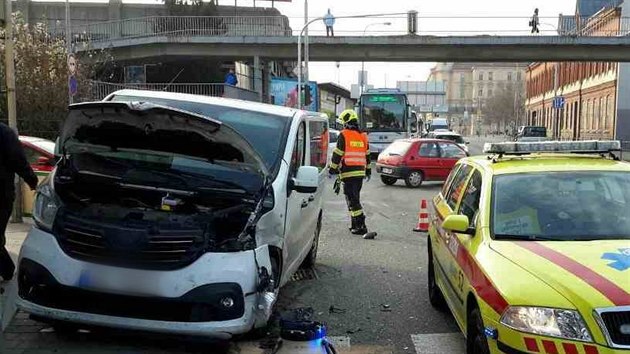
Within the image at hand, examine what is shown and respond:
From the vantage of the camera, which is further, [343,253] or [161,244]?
[343,253]

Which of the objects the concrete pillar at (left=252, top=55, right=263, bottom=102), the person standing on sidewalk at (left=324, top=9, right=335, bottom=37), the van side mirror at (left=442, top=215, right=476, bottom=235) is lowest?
the van side mirror at (left=442, top=215, right=476, bottom=235)

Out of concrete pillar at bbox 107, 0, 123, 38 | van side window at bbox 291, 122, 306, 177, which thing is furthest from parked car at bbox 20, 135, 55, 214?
concrete pillar at bbox 107, 0, 123, 38

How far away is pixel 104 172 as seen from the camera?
4719mm

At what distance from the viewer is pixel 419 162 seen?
1938 cm

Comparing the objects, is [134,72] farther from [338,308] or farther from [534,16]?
[338,308]

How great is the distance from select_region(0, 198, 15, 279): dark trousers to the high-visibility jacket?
5.30 meters

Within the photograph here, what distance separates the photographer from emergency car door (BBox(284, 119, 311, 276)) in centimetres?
558

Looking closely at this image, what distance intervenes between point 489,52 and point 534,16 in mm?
3720

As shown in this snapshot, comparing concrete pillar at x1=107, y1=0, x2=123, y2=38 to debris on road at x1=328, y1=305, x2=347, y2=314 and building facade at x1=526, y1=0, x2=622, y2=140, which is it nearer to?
building facade at x1=526, y1=0, x2=622, y2=140

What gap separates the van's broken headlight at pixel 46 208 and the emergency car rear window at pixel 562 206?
3051 mm

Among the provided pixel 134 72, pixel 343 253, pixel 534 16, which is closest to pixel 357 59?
pixel 534 16

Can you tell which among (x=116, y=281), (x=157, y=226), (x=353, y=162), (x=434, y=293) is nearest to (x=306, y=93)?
(x=353, y=162)

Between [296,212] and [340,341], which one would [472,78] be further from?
[340,341]

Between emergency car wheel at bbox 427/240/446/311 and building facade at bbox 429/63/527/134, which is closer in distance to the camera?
emergency car wheel at bbox 427/240/446/311
